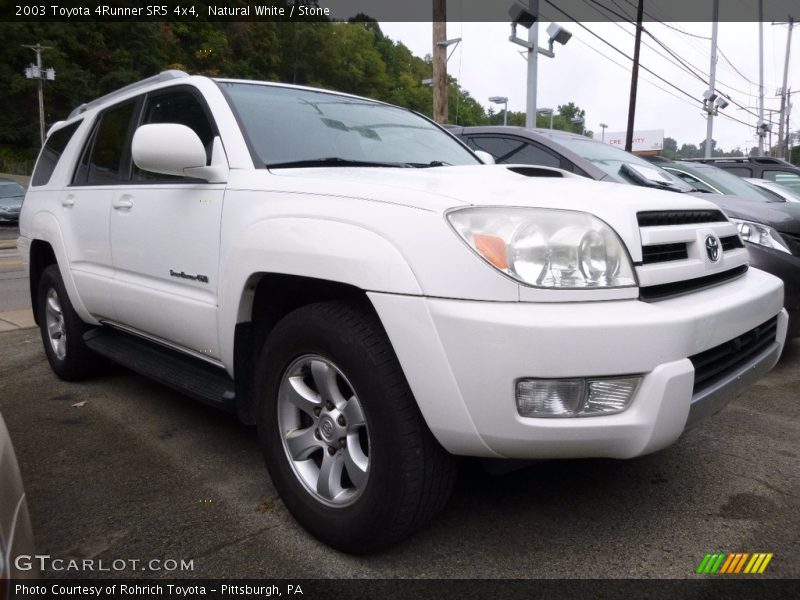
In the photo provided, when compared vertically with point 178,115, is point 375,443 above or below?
below

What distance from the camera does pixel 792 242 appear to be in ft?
14.9

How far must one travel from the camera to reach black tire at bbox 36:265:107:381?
4.04 meters

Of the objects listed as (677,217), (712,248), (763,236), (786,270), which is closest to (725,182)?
(763,236)

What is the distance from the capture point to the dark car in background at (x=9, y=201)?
20.5 meters

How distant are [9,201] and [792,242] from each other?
2219 centimetres

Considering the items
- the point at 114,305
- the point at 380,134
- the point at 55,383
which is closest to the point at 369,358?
the point at 380,134

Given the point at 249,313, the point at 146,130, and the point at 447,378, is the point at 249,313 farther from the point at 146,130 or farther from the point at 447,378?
the point at 447,378

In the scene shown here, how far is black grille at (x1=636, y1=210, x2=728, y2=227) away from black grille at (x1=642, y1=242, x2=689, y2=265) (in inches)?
3.1

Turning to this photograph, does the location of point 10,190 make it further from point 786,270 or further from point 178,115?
point 786,270

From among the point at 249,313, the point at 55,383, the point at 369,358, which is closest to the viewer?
the point at 369,358

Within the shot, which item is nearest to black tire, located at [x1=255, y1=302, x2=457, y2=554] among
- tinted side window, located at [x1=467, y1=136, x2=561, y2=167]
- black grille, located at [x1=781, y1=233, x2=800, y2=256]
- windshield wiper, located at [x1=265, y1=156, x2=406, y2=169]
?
windshield wiper, located at [x1=265, y1=156, x2=406, y2=169]

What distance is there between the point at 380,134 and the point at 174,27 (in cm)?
5930

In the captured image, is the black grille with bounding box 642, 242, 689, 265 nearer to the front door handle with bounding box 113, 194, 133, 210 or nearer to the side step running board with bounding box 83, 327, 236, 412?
the side step running board with bounding box 83, 327, 236, 412

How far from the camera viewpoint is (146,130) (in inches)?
104
